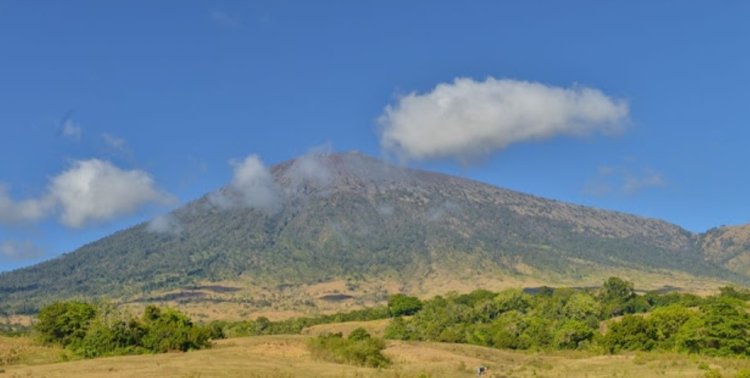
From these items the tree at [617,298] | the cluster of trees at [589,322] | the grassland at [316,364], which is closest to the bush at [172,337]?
the grassland at [316,364]

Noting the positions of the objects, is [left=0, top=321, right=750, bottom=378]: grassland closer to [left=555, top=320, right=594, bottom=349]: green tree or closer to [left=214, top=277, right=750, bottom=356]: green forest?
[left=214, top=277, right=750, bottom=356]: green forest

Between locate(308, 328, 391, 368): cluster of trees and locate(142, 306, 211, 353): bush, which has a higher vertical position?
locate(142, 306, 211, 353): bush

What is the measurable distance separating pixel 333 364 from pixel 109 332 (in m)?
17.2

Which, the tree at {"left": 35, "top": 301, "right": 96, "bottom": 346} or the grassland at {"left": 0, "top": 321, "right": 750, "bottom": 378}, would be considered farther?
the tree at {"left": 35, "top": 301, "right": 96, "bottom": 346}

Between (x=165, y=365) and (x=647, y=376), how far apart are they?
25696 mm

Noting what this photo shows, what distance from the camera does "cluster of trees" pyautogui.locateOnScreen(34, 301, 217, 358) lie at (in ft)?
175

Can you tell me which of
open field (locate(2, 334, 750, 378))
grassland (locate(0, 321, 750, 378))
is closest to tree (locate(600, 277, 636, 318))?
grassland (locate(0, 321, 750, 378))

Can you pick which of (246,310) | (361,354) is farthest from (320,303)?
(361,354)

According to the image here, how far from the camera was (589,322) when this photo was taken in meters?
94.9

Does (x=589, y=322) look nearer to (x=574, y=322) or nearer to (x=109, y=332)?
(x=574, y=322)

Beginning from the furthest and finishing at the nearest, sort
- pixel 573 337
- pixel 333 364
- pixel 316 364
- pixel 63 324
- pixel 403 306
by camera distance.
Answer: pixel 403 306
pixel 573 337
pixel 63 324
pixel 333 364
pixel 316 364

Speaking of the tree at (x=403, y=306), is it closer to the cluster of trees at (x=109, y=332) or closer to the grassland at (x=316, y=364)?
the grassland at (x=316, y=364)

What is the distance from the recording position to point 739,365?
150 feet

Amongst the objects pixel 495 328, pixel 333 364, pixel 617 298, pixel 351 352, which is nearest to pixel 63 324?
pixel 351 352
